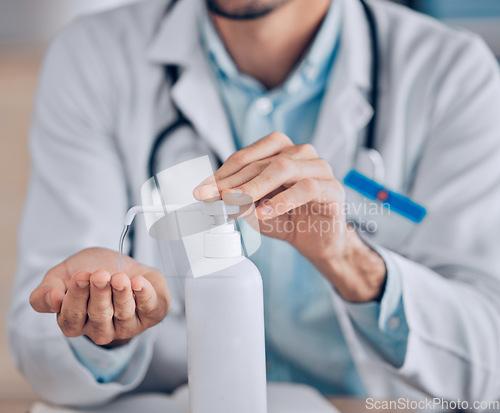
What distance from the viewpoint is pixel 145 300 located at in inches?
13.4

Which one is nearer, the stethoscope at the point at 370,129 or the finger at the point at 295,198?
the finger at the point at 295,198

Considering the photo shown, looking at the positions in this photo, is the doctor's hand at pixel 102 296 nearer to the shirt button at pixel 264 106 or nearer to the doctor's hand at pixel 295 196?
the doctor's hand at pixel 295 196

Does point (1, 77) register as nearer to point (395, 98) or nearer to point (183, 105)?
point (183, 105)

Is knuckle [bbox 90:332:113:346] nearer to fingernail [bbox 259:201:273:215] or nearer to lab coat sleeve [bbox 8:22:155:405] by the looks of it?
lab coat sleeve [bbox 8:22:155:405]

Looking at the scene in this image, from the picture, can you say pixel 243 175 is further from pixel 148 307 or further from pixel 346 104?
pixel 346 104

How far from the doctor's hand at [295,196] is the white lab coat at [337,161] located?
0.05m

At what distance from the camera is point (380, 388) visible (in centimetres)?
48

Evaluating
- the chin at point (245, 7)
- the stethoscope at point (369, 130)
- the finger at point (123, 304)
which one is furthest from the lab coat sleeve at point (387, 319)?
the chin at point (245, 7)

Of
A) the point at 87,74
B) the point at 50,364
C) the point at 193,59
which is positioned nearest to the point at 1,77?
the point at 87,74

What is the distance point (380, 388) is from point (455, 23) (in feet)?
1.46

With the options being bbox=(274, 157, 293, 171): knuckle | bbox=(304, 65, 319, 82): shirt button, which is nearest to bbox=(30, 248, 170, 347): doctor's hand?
bbox=(274, 157, 293, 171): knuckle

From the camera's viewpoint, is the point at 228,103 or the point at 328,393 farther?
the point at 228,103

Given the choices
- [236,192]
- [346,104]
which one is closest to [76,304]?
[236,192]

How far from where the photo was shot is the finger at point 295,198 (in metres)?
0.34
